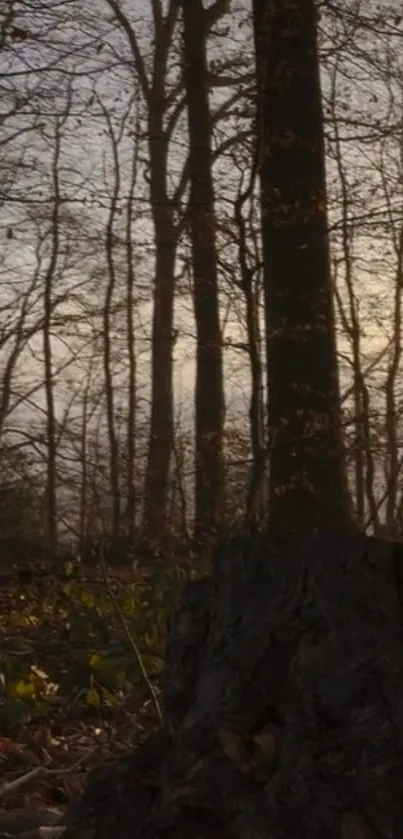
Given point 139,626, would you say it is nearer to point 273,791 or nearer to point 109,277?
point 273,791

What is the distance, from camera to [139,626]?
7.75m

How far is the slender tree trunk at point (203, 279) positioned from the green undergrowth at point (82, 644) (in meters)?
1.33

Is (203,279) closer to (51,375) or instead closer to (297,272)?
(297,272)

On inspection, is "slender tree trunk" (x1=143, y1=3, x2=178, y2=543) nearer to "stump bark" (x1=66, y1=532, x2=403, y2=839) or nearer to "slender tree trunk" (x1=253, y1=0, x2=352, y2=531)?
"slender tree trunk" (x1=253, y1=0, x2=352, y2=531)

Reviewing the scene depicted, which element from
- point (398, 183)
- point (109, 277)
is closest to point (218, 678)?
point (398, 183)

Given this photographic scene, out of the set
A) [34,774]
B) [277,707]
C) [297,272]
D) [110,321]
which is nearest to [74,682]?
[34,774]

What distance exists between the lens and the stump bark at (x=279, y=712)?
2.34 m

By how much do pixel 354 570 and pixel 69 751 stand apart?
316cm

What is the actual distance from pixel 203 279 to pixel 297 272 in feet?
15.3

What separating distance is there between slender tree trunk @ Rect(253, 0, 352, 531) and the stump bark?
6.45 meters

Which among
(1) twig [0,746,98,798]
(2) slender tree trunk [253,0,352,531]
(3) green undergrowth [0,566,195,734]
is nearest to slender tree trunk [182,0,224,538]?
(2) slender tree trunk [253,0,352,531]

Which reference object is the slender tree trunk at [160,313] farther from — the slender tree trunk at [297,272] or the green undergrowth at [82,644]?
the green undergrowth at [82,644]

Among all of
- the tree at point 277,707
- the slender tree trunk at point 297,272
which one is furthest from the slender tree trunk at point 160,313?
the tree at point 277,707

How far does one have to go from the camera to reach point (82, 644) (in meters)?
7.60
